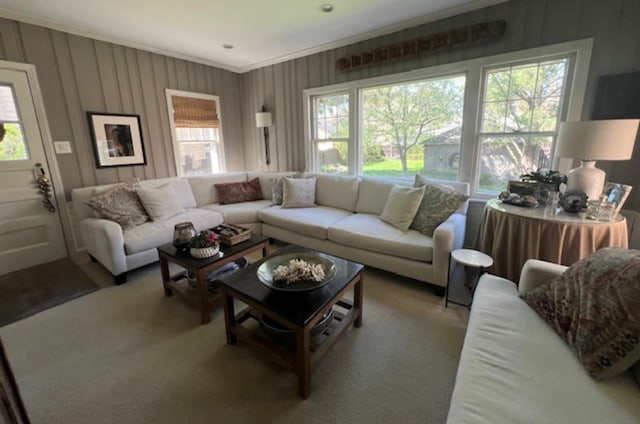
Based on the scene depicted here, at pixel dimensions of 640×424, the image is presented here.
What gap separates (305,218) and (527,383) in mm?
2403

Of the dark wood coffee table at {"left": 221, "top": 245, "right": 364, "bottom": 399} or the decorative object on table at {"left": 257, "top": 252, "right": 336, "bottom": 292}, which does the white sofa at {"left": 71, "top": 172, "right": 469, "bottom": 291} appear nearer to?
the dark wood coffee table at {"left": 221, "top": 245, "right": 364, "bottom": 399}

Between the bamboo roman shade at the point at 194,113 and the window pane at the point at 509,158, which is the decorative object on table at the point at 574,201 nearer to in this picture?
the window pane at the point at 509,158

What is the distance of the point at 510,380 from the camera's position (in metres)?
0.97

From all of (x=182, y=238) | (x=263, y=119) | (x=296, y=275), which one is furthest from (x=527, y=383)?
(x=263, y=119)

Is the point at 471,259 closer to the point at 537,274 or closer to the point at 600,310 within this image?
the point at 537,274

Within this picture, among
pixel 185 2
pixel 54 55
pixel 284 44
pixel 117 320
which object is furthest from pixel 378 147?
pixel 54 55

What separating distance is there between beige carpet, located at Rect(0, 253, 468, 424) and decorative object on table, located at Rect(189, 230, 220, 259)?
483 mm

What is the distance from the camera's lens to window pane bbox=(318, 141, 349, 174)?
4008 mm

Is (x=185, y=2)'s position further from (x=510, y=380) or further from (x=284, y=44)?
(x=510, y=380)

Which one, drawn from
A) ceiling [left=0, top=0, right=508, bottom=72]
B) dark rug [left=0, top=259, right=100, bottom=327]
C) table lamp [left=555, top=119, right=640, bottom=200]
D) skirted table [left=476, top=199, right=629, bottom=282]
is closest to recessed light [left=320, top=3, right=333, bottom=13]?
ceiling [left=0, top=0, right=508, bottom=72]

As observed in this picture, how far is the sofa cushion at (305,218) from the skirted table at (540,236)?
1510 millimetres

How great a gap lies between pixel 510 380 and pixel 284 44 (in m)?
4.04

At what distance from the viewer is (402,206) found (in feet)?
8.84

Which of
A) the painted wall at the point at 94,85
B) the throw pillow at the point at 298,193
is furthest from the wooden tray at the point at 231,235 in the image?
the painted wall at the point at 94,85
